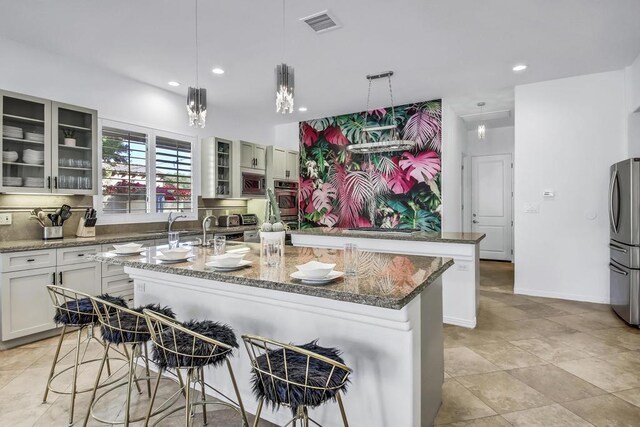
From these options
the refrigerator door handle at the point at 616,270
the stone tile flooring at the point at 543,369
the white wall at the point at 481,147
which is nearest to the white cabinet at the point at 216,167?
the stone tile flooring at the point at 543,369

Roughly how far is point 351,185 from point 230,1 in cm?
388

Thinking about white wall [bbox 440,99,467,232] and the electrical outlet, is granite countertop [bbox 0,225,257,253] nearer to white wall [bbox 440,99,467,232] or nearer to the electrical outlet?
the electrical outlet

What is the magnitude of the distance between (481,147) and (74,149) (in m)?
7.48

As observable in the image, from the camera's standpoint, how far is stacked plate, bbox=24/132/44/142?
3447 millimetres

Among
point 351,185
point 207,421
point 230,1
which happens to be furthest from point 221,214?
point 207,421

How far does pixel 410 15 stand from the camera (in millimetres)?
3035

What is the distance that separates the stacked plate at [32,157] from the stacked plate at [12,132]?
15cm

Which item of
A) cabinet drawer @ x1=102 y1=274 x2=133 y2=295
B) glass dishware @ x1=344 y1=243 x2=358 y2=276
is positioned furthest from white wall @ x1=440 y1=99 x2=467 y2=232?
cabinet drawer @ x1=102 y1=274 x2=133 y2=295

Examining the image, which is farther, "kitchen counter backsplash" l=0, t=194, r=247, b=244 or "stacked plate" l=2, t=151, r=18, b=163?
"kitchen counter backsplash" l=0, t=194, r=247, b=244

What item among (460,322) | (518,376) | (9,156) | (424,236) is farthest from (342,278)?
(9,156)

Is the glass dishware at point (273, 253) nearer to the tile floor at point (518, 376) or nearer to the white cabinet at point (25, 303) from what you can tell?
the tile floor at point (518, 376)

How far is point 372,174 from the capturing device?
609 centimetres

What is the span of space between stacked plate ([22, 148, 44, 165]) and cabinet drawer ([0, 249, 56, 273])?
0.92m

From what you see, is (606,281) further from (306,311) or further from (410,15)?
(306,311)
